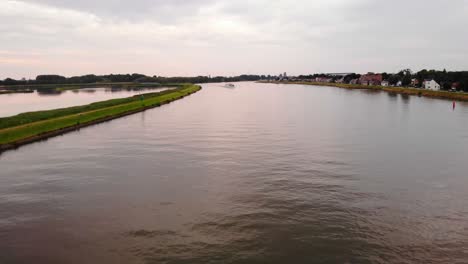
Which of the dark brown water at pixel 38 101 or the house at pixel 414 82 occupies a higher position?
the house at pixel 414 82

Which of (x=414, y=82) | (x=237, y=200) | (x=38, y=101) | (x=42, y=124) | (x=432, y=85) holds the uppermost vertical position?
(x=414, y=82)

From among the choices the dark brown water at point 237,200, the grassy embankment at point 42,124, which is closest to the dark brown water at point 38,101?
the grassy embankment at point 42,124

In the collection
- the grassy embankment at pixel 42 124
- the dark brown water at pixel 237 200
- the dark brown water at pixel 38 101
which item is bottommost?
the dark brown water at pixel 237 200

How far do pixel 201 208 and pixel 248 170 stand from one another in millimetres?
7521

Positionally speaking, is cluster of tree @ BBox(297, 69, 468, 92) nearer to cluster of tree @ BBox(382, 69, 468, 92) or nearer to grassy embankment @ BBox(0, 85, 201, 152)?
cluster of tree @ BBox(382, 69, 468, 92)

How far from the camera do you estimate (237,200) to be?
19062mm

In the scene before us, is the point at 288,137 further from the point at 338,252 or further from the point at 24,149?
the point at 24,149

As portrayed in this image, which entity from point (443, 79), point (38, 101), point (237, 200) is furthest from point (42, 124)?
point (443, 79)

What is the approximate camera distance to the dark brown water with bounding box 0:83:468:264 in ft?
45.4

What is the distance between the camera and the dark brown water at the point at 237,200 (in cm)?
1385

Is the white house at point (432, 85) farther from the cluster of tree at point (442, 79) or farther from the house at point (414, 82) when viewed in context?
the house at point (414, 82)

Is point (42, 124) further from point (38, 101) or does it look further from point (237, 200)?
point (38, 101)

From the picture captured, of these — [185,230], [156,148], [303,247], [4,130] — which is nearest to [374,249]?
[303,247]

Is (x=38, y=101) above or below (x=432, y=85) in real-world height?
below
